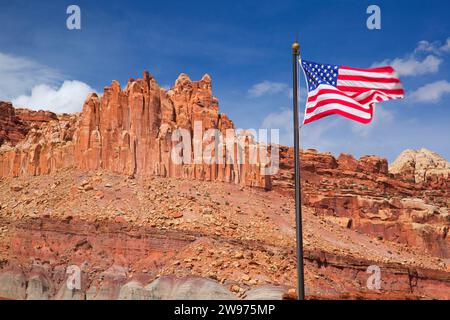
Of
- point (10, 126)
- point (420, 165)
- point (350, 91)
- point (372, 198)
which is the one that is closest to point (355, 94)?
point (350, 91)

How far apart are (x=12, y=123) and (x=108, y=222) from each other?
7476 centimetres

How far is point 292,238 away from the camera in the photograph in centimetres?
5147

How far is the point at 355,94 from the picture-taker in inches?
624

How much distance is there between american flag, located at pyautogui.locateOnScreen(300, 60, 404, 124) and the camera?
15.7 meters

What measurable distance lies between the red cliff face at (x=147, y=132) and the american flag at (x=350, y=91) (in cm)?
4506

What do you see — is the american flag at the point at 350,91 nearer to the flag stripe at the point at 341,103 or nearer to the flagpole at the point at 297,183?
the flag stripe at the point at 341,103

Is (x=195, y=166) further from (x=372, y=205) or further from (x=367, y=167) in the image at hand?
(x=367, y=167)

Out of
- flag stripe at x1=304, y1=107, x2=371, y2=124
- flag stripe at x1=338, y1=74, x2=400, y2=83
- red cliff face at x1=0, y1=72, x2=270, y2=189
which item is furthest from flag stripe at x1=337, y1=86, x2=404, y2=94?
red cliff face at x1=0, y1=72, x2=270, y2=189

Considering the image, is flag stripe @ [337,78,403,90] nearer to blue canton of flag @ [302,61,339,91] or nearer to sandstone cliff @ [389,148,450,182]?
blue canton of flag @ [302,61,339,91]

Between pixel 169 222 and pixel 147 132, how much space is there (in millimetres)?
16612

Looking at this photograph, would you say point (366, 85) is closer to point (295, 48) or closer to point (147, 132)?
point (295, 48)

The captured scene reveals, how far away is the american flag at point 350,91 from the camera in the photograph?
15.7 meters

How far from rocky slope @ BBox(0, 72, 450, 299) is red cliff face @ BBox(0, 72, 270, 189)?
0.14 m

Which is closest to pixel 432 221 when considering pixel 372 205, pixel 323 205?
pixel 372 205
